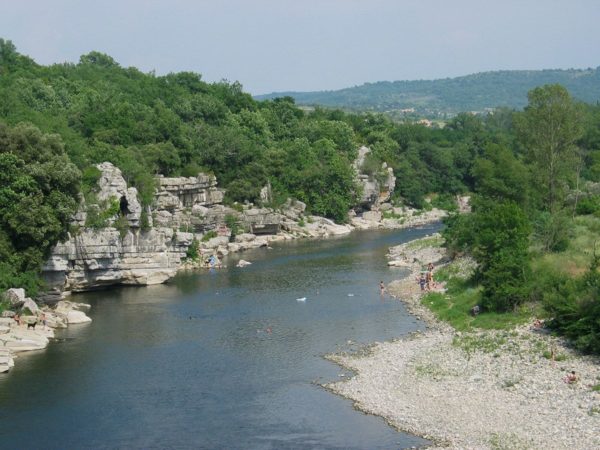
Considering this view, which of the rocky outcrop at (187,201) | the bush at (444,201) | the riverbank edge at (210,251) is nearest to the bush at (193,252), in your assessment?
the riverbank edge at (210,251)

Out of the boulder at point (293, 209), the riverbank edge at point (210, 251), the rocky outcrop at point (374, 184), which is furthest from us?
the rocky outcrop at point (374, 184)

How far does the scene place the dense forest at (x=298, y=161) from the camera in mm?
47375

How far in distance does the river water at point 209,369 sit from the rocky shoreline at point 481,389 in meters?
1.35

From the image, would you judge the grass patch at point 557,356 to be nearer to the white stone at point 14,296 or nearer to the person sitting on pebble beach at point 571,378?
the person sitting on pebble beach at point 571,378

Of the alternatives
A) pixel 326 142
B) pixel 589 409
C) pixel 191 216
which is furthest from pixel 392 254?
pixel 589 409

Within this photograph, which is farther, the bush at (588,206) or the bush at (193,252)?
the bush at (193,252)

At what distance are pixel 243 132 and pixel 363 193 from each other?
52.7 ft

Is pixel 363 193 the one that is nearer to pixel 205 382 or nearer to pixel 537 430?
pixel 205 382

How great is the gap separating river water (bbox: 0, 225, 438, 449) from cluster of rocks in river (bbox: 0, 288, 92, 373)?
0.81 meters

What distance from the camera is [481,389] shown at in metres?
35.3

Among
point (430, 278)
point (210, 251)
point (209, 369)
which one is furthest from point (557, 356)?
point (210, 251)

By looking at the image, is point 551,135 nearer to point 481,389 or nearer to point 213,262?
point 213,262

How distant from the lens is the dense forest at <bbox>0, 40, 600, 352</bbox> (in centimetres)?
4738

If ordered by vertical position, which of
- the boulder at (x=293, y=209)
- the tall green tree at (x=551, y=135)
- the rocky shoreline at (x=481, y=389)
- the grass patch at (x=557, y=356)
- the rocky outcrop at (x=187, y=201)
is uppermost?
the tall green tree at (x=551, y=135)
